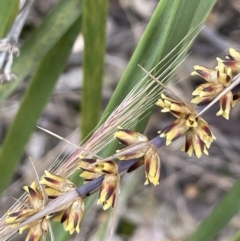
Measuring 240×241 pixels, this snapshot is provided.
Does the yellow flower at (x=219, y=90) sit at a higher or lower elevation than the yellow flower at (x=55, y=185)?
higher

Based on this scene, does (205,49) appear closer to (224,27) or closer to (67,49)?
(224,27)

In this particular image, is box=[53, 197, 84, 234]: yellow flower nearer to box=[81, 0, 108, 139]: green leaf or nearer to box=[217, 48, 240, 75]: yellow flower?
box=[217, 48, 240, 75]: yellow flower

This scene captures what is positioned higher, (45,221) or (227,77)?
(227,77)

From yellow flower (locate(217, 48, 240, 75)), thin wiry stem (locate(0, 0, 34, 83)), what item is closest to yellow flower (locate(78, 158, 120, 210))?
yellow flower (locate(217, 48, 240, 75))

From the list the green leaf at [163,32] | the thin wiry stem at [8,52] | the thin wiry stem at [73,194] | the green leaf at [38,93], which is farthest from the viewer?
the green leaf at [38,93]

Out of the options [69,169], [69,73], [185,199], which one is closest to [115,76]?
[69,73]

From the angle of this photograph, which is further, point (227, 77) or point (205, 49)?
point (205, 49)

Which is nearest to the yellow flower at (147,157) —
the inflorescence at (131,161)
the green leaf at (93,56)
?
the inflorescence at (131,161)

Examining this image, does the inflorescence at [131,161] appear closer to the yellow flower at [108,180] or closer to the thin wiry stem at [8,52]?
the yellow flower at [108,180]
